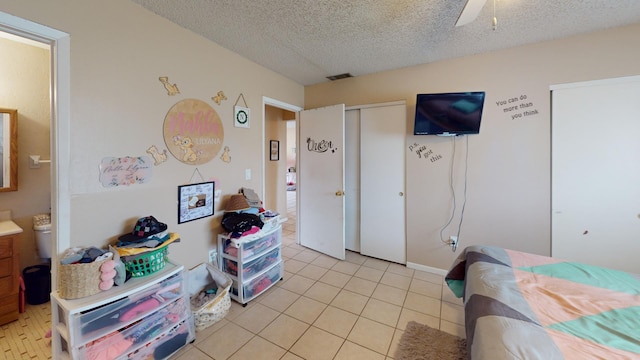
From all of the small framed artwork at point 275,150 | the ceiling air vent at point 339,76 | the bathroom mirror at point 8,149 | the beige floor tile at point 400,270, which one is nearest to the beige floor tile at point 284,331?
the beige floor tile at point 400,270

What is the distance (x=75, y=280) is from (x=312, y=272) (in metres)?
2.05

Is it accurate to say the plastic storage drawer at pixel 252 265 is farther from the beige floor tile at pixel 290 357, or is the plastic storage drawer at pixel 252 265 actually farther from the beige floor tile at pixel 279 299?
the beige floor tile at pixel 290 357

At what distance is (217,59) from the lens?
2271 millimetres

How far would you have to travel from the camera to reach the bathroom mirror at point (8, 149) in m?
2.07

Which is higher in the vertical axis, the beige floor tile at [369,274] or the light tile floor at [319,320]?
the beige floor tile at [369,274]

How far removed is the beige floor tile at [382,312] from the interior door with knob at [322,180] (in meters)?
0.96

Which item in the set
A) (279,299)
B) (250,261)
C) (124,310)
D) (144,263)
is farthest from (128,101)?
(279,299)

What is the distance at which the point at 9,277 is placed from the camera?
186 cm

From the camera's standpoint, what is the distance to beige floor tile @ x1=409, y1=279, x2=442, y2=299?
2353 mm

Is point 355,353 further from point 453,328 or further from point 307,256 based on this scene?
point 307,256

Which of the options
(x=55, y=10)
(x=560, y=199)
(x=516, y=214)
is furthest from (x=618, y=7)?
(x=55, y=10)

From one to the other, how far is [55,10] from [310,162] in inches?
101

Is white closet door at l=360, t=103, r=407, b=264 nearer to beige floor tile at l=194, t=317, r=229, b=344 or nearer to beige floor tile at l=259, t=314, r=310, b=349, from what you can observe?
beige floor tile at l=259, t=314, r=310, b=349

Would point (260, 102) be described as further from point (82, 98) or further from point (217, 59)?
point (82, 98)
